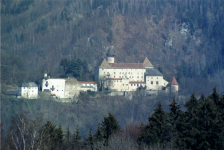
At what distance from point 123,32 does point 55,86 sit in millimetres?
47384

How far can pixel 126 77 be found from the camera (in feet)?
223

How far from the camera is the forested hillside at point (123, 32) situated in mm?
96375

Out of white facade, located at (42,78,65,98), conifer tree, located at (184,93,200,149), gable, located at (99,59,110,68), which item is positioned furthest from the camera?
gable, located at (99,59,110,68)

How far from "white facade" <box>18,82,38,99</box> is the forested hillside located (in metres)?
29.0

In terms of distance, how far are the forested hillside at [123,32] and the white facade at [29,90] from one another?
29.0 m

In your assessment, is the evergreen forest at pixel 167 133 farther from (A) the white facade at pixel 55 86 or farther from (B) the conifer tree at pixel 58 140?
(A) the white facade at pixel 55 86

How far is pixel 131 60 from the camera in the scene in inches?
3807

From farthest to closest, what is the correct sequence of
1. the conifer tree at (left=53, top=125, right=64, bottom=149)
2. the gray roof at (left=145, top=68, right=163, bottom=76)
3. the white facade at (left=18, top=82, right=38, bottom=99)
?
1. the gray roof at (left=145, top=68, right=163, bottom=76)
2. the white facade at (left=18, top=82, right=38, bottom=99)
3. the conifer tree at (left=53, top=125, right=64, bottom=149)

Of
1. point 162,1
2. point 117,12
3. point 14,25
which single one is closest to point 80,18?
point 117,12

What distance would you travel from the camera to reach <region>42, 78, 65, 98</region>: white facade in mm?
61031

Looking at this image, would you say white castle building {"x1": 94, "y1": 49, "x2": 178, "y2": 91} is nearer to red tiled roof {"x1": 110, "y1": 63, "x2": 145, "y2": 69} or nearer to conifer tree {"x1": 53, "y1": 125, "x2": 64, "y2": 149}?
red tiled roof {"x1": 110, "y1": 63, "x2": 145, "y2": 69}

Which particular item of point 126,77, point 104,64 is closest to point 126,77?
point 126,77

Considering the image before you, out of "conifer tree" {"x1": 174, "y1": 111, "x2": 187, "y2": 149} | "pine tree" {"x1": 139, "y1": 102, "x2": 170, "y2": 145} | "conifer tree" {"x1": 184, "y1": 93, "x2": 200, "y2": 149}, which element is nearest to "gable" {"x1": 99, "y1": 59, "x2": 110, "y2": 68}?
"pine tree" {"x1": 139, "y1": 102, "x2": 170, "y2": 145}

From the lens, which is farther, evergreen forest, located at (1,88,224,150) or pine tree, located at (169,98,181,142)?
pine tree, located at (169,98,181,142)
